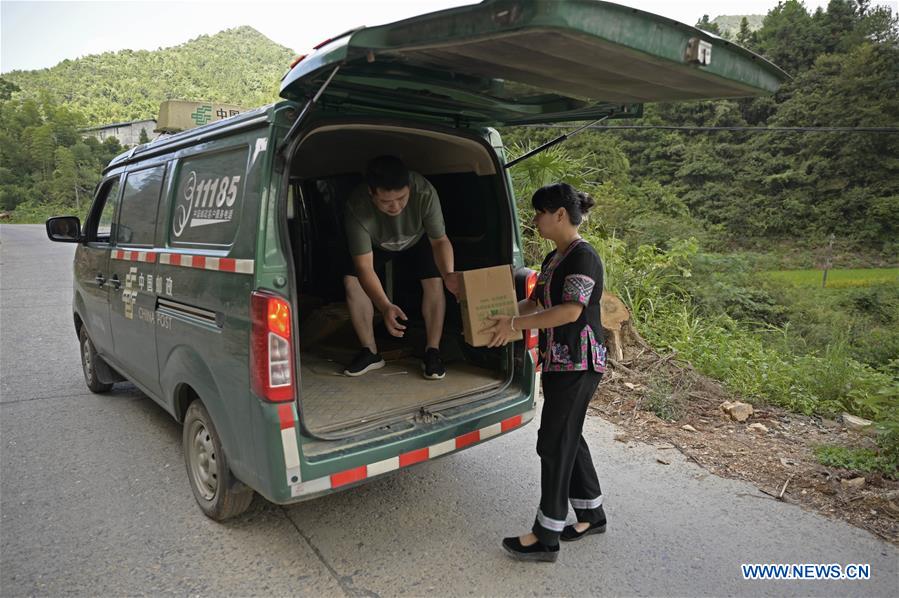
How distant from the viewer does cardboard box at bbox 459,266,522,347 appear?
Result: 2.86 meters

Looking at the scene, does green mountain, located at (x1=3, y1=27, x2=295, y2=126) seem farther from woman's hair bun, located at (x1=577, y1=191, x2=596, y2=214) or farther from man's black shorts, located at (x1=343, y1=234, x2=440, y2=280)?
woman's hair bun, located at (x1=577, y1=191, x2=596, y2=214)

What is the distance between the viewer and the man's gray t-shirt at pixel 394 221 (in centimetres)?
345

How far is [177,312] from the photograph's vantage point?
2.99m

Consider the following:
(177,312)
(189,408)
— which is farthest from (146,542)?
(177,312)

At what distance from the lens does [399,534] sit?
2.85 meters

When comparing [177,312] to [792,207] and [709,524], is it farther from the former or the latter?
[792,207]

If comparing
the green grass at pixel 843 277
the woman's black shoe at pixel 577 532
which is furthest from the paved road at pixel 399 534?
the green grass at pixel 843 277

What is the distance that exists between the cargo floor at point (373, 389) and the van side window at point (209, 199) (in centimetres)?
82

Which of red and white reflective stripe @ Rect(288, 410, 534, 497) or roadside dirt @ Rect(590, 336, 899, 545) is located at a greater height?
red and white reflective stripe @ Rect(288, 410, 534, 497)

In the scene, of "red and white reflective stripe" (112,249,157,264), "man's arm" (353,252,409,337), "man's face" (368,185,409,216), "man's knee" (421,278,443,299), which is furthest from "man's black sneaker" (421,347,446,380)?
"red and white reflective stripe" (112,249,157,264)

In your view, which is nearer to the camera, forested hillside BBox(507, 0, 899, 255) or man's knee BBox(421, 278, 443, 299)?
man's knee BBox(421, 278, 443, 299)

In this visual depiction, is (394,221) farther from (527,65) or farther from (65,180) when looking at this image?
(65,180)

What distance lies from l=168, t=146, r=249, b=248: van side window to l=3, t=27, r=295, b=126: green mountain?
8066 centimetres

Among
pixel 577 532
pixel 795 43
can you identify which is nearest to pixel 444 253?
pixel 577 532
